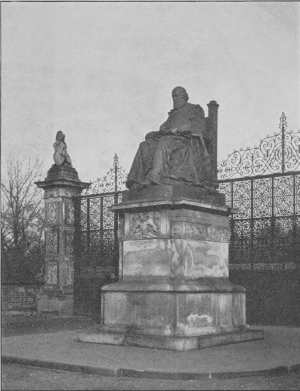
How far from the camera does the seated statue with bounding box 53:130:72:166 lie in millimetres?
16547

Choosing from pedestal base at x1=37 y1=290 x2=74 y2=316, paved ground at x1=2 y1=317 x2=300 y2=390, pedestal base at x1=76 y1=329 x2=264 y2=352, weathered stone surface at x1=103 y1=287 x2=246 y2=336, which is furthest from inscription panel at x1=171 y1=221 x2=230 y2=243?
pedestal base at x1=37 y1=290 x2=74 y2=316

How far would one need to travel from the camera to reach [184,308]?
894 centimetres

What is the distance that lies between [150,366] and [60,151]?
33.1 feet

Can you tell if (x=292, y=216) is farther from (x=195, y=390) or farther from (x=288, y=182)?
(x=195, y=390)

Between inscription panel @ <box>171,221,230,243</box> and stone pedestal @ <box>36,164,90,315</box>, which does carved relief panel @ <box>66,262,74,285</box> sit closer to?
stone pedestal @ <box>36,164,90,315</box>

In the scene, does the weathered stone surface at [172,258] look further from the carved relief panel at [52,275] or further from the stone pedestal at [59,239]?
the carved relief panel at [52,275]

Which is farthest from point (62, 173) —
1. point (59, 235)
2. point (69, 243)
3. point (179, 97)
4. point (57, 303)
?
point (179, 97)

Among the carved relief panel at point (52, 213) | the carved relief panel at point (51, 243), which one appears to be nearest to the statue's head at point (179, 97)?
the carved relief panel at point (52, 213)

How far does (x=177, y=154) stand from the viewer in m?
9.74

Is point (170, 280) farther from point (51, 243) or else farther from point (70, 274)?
point (51, 243)

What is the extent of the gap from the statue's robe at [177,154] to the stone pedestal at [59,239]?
6.63 m

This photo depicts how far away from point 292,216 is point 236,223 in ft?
4.29

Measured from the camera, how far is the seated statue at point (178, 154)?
957 cm

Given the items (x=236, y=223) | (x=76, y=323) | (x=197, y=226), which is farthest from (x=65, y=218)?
(x=197, y=226)
